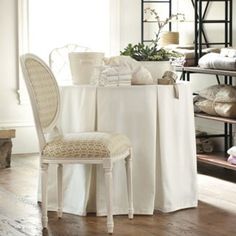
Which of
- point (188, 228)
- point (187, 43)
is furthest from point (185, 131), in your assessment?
point (187, 43)

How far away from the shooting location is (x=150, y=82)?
4.28 metres

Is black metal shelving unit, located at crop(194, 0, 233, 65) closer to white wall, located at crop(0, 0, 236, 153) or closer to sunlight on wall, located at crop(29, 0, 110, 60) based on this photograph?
white wall, located at crop(0, 0, 236, 153)

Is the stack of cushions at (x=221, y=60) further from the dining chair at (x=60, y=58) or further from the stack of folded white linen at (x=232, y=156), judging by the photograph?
the dining chair at (x=60, y=58)

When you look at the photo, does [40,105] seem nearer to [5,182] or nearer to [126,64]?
[126,64]

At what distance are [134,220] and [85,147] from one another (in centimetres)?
61

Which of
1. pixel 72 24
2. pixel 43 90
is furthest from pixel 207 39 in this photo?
pixel 43 90

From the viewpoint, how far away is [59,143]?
12.5ft

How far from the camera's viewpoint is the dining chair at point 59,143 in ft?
12.3

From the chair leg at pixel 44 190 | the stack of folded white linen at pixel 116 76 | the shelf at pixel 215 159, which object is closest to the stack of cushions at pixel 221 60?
the shelf at pixel 215 159

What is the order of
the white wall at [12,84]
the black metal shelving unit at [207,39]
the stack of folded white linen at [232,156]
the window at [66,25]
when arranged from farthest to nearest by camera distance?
the window at [66,25] < the white wall at [12,84] < the black metal shelving unit at [207,39] < the stack of folded white linen at [232,156]

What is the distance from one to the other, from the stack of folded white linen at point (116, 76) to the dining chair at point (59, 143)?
32cm

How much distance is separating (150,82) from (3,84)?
2.54 metres

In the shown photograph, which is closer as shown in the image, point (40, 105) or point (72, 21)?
point (40, 105)

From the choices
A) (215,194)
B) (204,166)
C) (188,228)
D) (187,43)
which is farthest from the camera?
(187,43)
